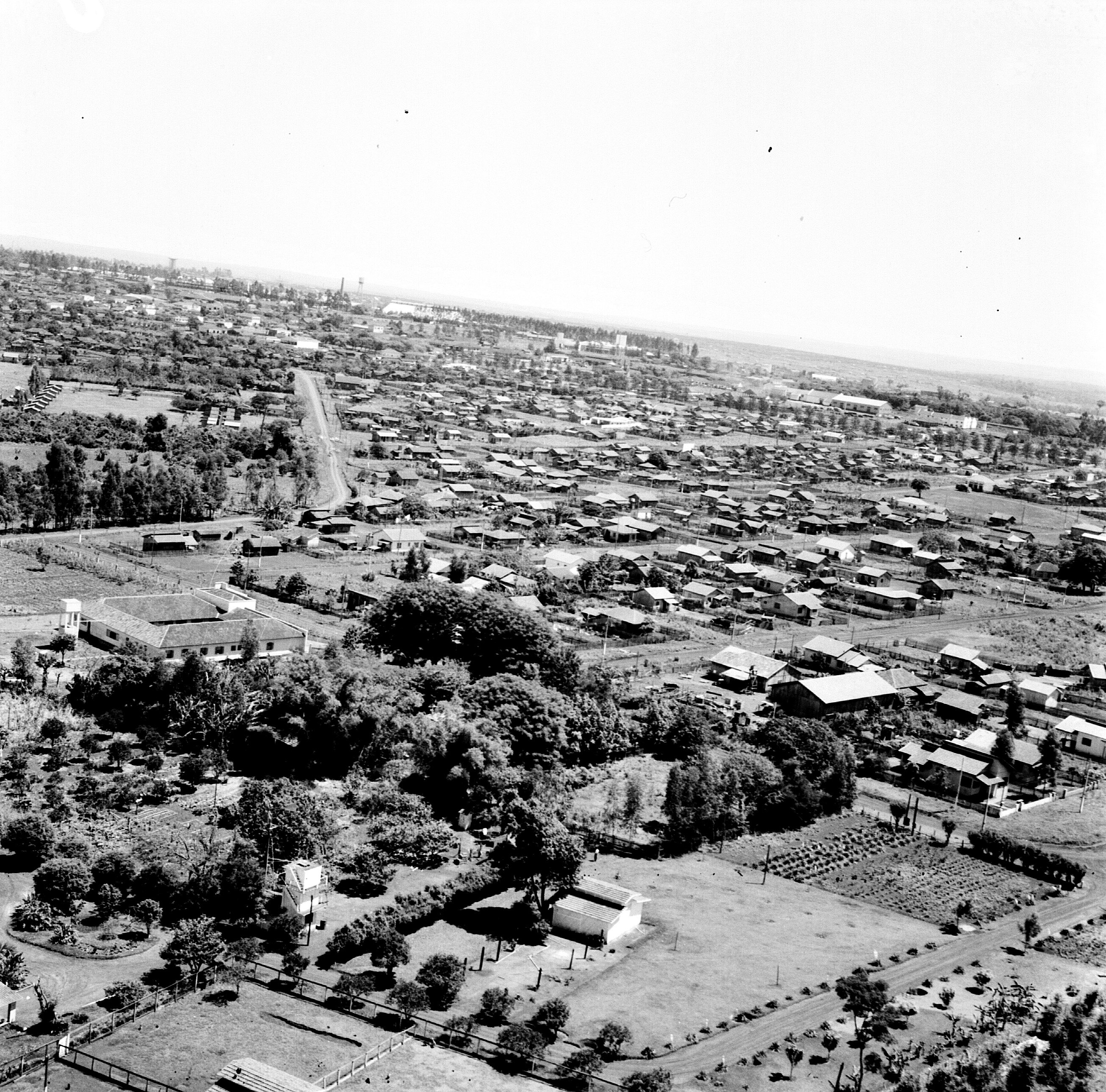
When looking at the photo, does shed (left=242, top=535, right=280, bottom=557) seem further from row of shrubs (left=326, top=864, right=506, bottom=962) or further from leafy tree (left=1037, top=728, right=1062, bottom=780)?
leafy tree (left=1037, top=728, right=1062, bottom=780)

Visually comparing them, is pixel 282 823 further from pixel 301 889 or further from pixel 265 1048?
pixel 265 1048

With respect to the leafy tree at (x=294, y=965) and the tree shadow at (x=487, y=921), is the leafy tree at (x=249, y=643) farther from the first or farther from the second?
the leafy tree at (x=294, y=965)

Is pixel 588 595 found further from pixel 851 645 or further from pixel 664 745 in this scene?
pixel 664 745

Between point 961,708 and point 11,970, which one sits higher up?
point 961,708

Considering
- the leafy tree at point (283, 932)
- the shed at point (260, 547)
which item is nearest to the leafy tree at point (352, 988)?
the leafy tree at point (283, 932)

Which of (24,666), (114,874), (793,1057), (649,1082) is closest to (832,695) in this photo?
(793,1057)

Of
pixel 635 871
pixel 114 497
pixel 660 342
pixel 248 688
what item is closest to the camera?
pixel 635 871

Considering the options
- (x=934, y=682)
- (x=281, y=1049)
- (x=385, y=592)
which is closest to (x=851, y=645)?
(x=934, y=682)
